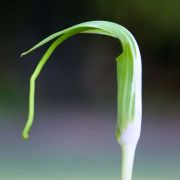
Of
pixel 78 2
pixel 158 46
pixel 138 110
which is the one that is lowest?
pixel 138 110

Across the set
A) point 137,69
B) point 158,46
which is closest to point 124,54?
point 137,69

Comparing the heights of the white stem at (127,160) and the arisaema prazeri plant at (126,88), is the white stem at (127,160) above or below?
below

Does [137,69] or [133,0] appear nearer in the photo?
[137,69]

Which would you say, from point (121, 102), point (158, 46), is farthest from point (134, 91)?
point (158, 46)

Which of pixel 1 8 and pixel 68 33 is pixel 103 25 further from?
pixel 1 8

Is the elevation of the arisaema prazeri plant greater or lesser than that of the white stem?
greater

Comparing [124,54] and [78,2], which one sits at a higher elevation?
[78,2]

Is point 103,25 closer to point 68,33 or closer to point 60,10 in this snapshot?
point 68,33
